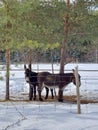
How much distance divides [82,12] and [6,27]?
3.04m

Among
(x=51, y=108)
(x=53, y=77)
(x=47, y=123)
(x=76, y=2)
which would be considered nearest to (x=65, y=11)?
(x=76, y=2)

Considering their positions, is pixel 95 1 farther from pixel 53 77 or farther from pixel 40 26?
pixel 53 77

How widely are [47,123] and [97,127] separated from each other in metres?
1.04

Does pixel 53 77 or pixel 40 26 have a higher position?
pixel 40 26

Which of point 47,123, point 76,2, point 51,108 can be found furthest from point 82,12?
point 47,123

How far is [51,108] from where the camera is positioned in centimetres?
946

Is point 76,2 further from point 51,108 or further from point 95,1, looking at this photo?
point 51,108

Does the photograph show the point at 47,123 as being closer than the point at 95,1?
Yes

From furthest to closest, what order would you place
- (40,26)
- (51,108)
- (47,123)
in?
1. (40,26)
2. (51,108)
3. (47,123)

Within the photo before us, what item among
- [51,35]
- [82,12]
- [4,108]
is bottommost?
[4,108]

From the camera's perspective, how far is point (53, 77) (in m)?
12.3

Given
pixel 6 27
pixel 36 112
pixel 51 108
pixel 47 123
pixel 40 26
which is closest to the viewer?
pixel 47 123

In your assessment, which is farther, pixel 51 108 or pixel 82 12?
pixel 82 12

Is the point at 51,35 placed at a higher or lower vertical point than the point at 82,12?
lower
